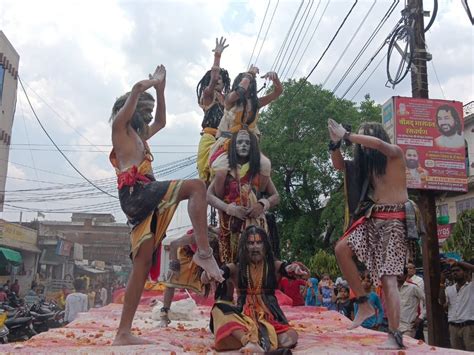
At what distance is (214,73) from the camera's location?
18.8 ft

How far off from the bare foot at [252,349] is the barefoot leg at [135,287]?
0.66 metres

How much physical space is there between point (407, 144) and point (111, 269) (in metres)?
36.3

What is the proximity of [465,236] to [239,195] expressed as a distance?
5483mm

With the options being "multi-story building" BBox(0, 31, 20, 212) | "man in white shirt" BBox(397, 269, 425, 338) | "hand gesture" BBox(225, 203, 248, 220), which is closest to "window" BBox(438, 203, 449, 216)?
"multi-story building" BBox(0, 31, 20, 212)

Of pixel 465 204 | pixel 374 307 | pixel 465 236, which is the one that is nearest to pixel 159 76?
pixel 374 307

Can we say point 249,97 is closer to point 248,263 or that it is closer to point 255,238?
point 255,238

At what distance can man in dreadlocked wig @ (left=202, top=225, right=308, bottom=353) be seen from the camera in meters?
3.64

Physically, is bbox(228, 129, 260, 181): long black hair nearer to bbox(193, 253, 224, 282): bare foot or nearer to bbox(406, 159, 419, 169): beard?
bbox(193, 253, 224, 282): bare foot

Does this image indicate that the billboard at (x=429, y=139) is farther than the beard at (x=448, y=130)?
No

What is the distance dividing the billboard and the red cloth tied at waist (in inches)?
260

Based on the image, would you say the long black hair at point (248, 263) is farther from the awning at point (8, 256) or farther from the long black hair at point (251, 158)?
the awning at point (8, 256)

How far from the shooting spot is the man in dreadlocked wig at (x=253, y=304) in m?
3.64

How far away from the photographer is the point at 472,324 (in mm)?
6262

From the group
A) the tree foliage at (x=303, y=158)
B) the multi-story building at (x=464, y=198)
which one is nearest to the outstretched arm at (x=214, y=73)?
the tree foliage at (x=303, y=158)
